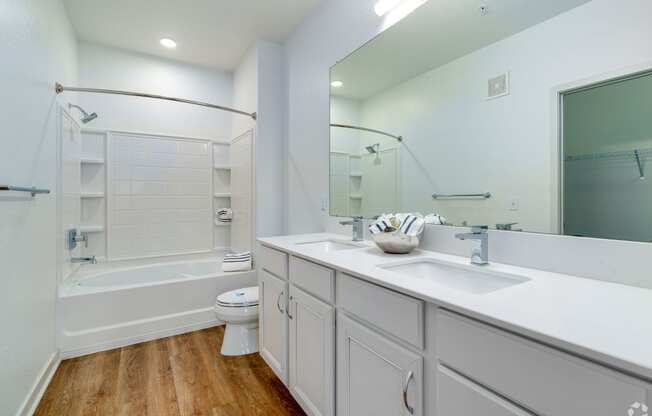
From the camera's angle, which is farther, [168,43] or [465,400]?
[168,43]

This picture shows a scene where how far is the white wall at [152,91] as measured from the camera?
117 inches

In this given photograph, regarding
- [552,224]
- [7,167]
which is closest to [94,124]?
[7,167]

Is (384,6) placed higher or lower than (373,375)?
higher

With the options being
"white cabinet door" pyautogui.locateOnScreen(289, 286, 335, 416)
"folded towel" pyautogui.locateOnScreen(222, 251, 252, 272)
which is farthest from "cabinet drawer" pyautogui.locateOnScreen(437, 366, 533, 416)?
"folded towel" pyautogui.locateOnScreen(222, 251, 252, 272)

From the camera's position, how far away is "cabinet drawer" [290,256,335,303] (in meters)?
1.31

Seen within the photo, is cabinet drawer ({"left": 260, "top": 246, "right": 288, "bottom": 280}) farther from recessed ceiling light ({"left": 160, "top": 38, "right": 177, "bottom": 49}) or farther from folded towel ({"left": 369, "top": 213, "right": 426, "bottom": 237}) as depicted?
recessed ceiling light ({"left": 160, "top": 38, "right": 177, "bottom": 49})

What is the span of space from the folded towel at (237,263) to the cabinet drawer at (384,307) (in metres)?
1.84

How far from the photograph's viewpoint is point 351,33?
2025 mm

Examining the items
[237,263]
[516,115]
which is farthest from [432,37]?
[237,263]

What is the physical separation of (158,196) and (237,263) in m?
1.24

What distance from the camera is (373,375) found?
1061 mm

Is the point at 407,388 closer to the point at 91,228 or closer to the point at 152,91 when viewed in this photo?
the point at 91,228

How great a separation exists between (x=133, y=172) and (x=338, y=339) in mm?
2960

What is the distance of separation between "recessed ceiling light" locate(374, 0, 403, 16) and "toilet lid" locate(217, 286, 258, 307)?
6.91 ft
